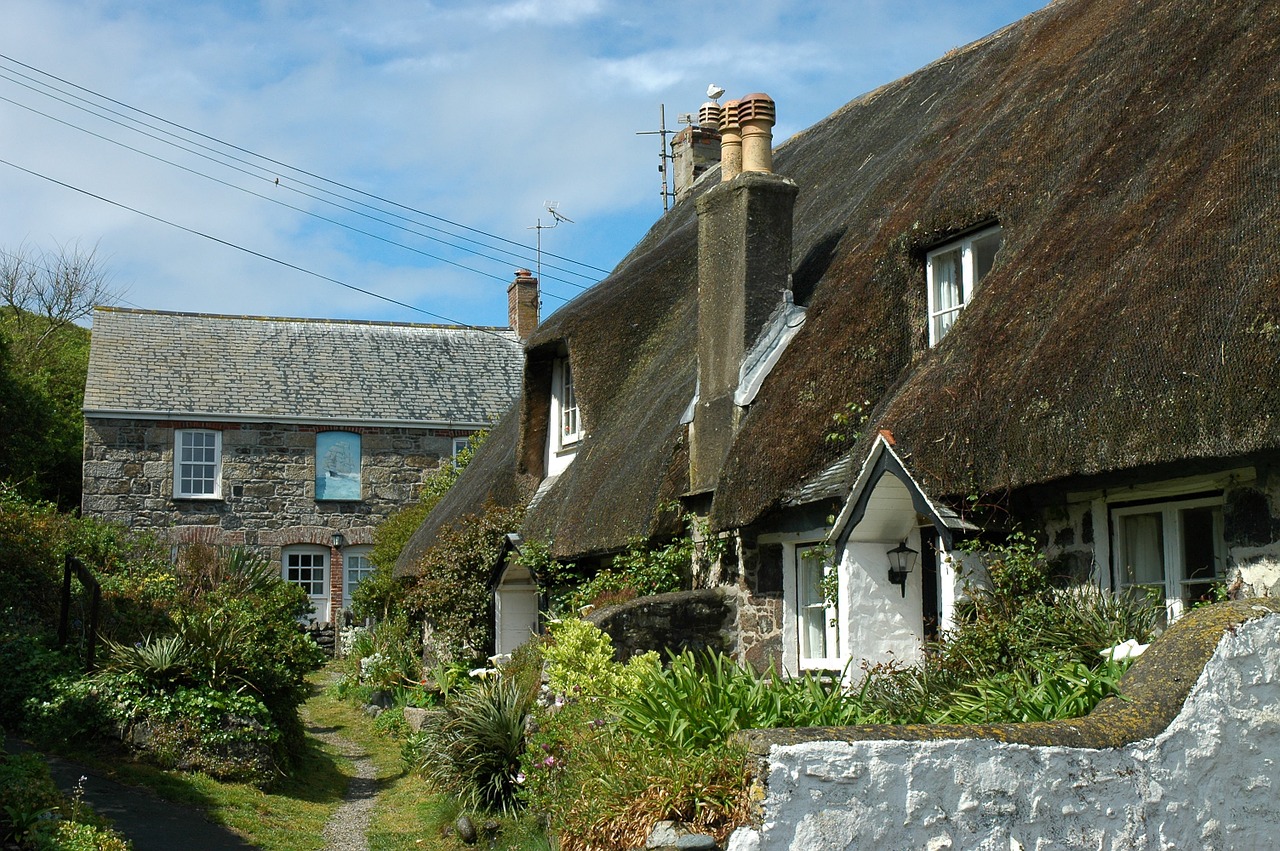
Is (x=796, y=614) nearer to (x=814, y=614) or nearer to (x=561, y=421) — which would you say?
(x=814, y=614)

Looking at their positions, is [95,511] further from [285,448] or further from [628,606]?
[628,606]

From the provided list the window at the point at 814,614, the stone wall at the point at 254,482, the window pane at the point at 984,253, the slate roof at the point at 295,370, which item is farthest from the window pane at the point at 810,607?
the slate roof at the point at 295,370

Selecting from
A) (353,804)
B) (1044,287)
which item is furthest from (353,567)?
(1044,287)

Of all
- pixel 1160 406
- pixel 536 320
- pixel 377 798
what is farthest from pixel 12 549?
pixel 536 320

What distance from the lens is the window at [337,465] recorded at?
3005 cm

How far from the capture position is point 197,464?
96.1ft

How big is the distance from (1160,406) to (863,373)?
351 centimetres

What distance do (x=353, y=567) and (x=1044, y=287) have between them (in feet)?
78.0

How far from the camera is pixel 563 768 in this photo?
30.7 feet

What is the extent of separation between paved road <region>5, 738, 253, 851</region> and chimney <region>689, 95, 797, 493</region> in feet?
16.0

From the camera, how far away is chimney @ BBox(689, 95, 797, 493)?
11.8 m

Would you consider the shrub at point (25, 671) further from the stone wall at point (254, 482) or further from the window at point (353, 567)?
the window at point (353, 567)

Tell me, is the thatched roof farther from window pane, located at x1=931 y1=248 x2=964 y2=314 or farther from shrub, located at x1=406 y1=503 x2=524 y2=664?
shrub, located at x1=406 y1=503 x2=524 y2=664

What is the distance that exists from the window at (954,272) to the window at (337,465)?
21.7 metres
